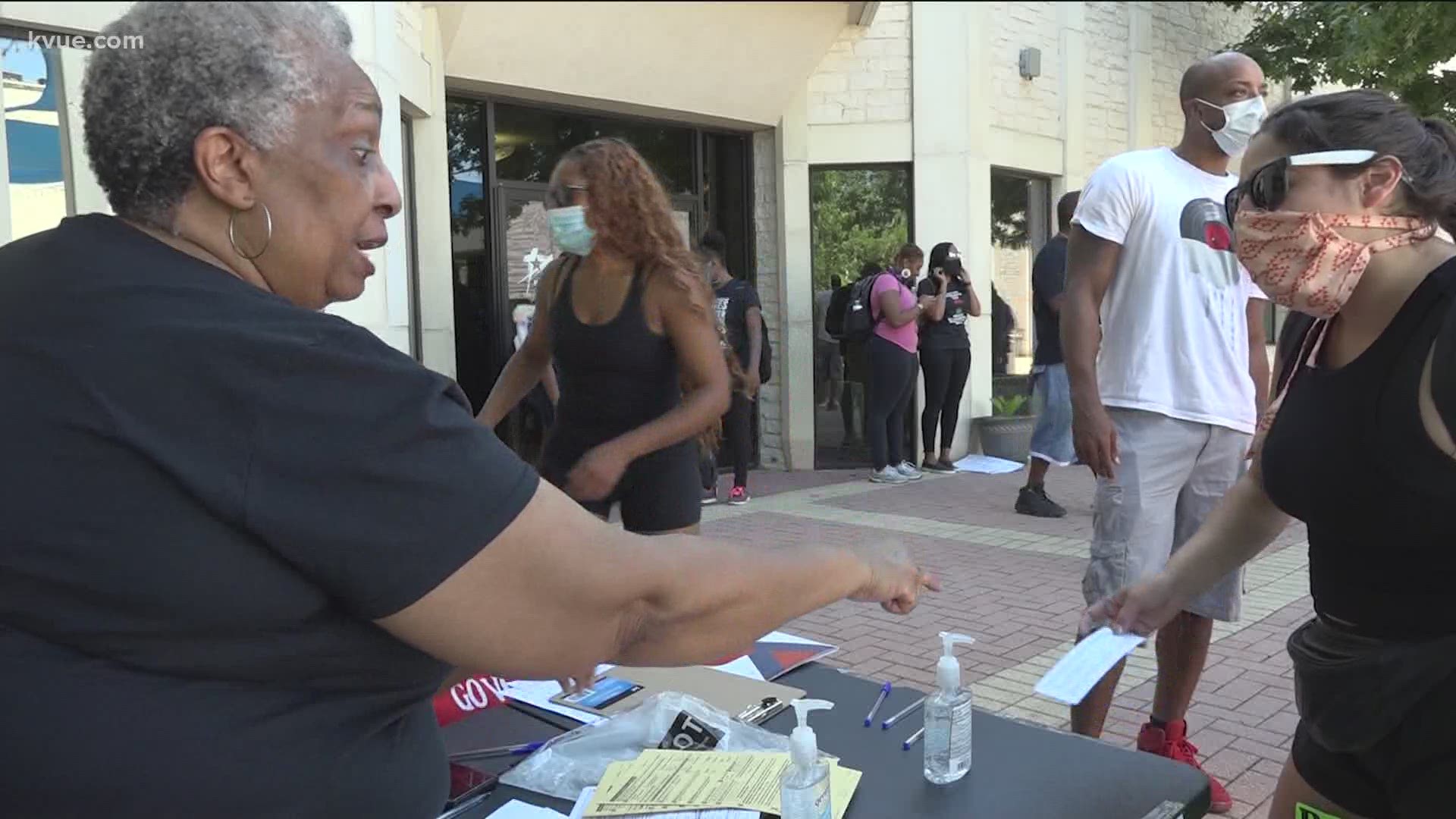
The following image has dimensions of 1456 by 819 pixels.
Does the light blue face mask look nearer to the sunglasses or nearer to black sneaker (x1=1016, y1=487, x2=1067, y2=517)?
the sunglasses

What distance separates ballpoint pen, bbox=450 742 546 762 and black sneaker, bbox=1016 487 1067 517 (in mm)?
5739

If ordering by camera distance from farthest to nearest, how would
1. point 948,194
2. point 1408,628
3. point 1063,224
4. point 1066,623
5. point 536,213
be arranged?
point 948,194
point 536,213
point 1063,224
point 1066,623
point 1408,628

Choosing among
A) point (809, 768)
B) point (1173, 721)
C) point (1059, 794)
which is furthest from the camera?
point (1173, 721)

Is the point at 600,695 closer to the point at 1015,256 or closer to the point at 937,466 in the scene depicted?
the point at 937,466

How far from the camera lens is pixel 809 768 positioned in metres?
1.36

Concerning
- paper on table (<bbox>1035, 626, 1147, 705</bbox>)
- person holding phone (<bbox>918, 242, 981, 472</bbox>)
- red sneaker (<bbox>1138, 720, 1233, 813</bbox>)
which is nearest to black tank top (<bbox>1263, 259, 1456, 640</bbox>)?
paper on table (<bbox>1035, 626, 1147, 705</bbox>)

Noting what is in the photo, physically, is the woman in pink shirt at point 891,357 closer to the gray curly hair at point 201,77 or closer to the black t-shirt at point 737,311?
the black t-shirt at point 737,311

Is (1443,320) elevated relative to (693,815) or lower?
elevated

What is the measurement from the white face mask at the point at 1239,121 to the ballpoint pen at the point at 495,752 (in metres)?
2.37

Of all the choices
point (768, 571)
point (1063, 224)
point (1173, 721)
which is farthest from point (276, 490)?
point (1063, 224)

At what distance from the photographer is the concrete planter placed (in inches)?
362

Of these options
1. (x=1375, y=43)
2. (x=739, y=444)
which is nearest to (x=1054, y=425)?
(x=739, y=444)

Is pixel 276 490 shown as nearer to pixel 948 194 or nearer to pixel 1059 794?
pixel 1059 794

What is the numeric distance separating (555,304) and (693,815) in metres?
1.87
